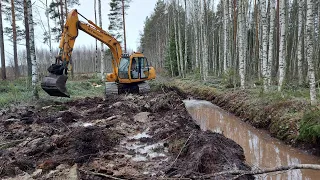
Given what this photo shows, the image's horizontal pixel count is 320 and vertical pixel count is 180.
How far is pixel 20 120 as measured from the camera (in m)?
8.45

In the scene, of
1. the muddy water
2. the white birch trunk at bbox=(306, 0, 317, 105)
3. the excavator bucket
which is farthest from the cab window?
the white birch trunk at bbox=(306, 0, 317, 105)

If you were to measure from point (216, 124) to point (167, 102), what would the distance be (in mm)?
2164

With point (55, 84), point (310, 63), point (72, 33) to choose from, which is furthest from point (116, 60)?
point (310, 63)

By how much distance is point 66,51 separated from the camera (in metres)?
10.9

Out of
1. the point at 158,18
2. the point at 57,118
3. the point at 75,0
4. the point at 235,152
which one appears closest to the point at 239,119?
the point at 235,152

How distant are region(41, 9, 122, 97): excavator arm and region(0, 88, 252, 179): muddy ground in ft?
3.61

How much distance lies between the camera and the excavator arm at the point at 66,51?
988 centimetres

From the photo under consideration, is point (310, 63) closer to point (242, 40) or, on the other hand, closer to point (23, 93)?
point (242, 40)

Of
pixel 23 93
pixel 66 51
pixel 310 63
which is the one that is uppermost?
pixel 66 51

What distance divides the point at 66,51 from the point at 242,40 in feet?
28.0

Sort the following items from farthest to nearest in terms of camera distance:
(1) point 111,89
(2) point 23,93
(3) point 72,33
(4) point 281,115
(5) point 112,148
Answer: (1) point 111,89 < (2) point 23,93 < (3) point 72,33 < (4) point 281,115 < (5) point 112,148

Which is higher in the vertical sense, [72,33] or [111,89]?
[72,33]

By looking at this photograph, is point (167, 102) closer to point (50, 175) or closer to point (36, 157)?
point (36, 157)

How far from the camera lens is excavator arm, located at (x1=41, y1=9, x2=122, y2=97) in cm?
988
